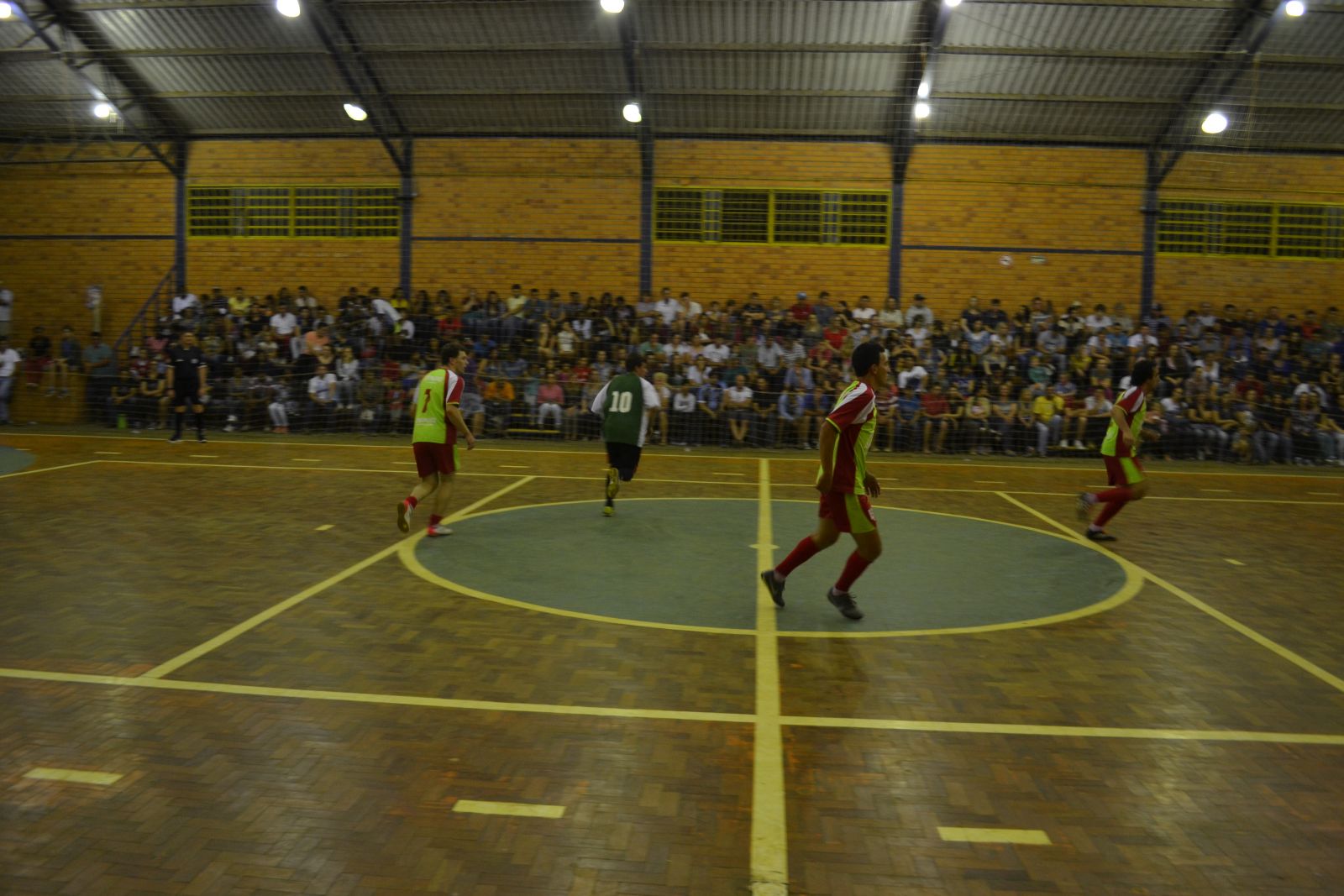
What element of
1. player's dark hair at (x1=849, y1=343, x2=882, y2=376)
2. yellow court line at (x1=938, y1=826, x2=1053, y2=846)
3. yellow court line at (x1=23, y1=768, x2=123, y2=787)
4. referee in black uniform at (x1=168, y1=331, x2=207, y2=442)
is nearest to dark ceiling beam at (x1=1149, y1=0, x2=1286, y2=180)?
player's dark hair at (x1=849, y1=343, x2=882, y2=376)

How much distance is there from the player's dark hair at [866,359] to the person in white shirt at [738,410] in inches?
515

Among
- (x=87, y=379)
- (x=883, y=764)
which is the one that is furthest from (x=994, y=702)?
(x=87, y=379)

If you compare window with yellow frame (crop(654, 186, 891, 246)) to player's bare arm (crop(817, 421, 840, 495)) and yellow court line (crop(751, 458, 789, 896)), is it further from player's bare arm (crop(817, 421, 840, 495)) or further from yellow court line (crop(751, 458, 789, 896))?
player's bare arm (crop(817, 421, 840, 495))

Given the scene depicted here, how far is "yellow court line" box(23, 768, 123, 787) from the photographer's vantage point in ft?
13.5

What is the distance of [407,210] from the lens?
25.0 meters

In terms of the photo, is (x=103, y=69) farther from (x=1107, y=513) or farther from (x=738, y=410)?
(x=1107, y=513)

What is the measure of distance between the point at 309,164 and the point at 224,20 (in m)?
4.63

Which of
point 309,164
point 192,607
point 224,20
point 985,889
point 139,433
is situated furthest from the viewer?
point 309,164

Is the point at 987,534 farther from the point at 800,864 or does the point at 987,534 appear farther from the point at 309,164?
the point at 309,164

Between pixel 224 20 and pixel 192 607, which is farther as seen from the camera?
pixel 224 20

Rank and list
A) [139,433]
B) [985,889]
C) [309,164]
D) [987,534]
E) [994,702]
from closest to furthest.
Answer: [985,889] → [994,702] → [987,534] → [139,433] → [309,164]

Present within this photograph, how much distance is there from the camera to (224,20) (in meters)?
21.2

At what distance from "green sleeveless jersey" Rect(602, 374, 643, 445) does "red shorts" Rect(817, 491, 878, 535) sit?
4658mm

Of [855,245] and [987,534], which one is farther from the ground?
[855,245]
